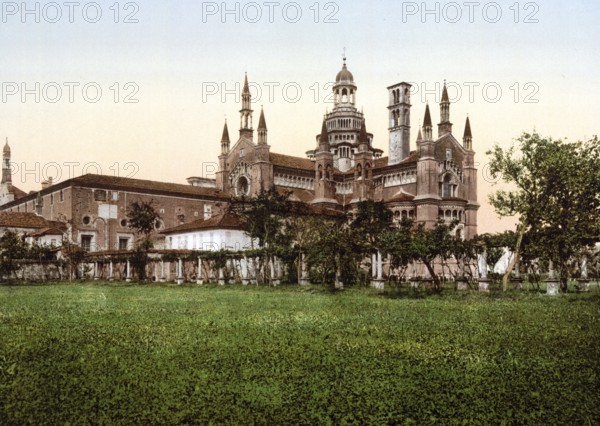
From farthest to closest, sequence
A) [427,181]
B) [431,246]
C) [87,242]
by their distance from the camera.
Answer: [427,181] → [87,242] → [431,246]

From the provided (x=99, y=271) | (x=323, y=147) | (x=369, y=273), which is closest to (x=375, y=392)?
(x=369, y=273)

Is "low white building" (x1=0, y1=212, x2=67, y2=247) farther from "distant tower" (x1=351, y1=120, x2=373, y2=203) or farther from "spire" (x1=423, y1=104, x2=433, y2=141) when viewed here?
"spire" (x1=423, y1=104, x2=433, y2=141)

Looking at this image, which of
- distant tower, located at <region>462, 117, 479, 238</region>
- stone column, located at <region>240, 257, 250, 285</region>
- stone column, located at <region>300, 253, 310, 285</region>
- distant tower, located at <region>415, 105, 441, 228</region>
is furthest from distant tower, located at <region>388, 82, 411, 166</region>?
stone column, located at <region>300, 253, 310, 285</region>

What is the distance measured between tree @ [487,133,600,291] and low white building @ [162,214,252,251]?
24.8 m

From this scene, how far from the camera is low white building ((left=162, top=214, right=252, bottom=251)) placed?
50237 mm

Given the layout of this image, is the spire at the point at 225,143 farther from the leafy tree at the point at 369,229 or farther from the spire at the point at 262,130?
the leafy tree at the point at 369,229

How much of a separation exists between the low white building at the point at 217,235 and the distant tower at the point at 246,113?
548 inches

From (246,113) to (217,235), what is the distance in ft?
61.5

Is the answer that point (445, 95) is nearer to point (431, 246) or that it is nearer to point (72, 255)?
point (72, 255)

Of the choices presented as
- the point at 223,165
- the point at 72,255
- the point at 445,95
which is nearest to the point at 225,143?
the point at 223,165

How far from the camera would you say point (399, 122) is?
2539 inches

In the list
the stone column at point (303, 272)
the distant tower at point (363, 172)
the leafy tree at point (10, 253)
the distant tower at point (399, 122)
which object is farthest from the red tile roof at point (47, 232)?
the distant tower at point (399, 122)

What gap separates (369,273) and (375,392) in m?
30.2

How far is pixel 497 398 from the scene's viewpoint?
6.78 meters
